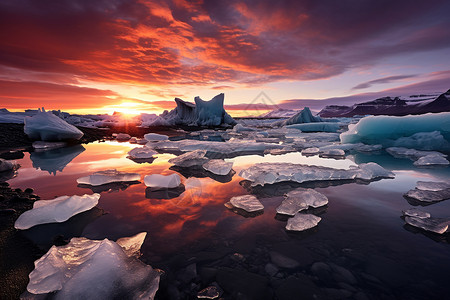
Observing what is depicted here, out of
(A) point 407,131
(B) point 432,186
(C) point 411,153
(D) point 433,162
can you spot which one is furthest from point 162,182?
(A) point 407,131

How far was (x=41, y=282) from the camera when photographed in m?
1.09

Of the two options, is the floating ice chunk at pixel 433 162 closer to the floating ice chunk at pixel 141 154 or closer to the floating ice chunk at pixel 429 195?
the floating ice chunk at pixel 429 195

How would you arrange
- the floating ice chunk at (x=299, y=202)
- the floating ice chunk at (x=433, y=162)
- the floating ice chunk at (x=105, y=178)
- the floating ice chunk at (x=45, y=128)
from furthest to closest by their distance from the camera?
the floating ice chunk at (x=45, y=128) → the floating ice chunk at (x=433, y=162) → the floating ice chunk at (x=105, y=178) → the floating ice chunk at (x=299, y=202)

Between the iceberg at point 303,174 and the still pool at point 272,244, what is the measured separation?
396mm

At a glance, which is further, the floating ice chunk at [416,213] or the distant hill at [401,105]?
the distant hill at [401,105]

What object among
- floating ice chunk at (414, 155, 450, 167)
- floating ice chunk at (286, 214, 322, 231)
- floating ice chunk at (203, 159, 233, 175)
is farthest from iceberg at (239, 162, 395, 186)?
floating ice chunk at (414, 155, 450, 167)

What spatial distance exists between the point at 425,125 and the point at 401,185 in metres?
5.71

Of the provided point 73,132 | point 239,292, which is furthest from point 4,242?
point 73,132

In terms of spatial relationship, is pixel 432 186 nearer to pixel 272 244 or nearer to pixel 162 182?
pixel 272 244

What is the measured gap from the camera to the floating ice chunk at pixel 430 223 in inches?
67.6

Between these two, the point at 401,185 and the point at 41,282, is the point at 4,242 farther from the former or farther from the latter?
the point at 401,185

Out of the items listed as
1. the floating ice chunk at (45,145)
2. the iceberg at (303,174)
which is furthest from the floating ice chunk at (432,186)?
the floating ice chunk at (45,145)

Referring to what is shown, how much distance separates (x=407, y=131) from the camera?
6.96 m

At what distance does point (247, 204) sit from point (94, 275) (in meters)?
1.46
